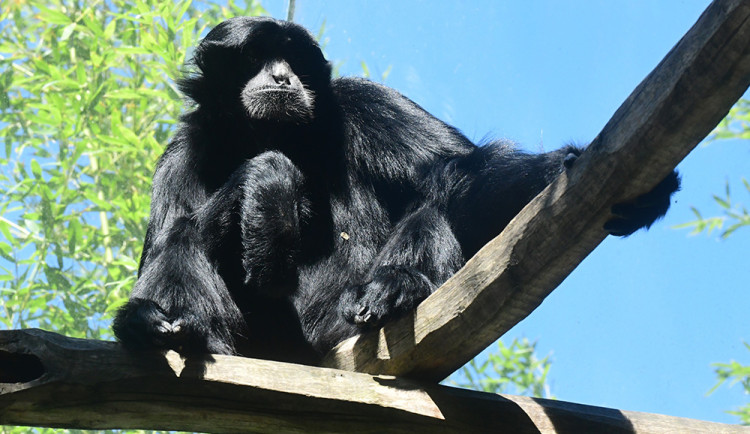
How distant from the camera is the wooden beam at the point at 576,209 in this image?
209cm

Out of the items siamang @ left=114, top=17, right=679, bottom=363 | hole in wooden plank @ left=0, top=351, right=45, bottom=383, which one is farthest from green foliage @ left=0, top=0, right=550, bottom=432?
hole in wooden plank @ left=0, top=351, right=45, bottom=383

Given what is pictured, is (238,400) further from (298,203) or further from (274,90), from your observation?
(274,90)

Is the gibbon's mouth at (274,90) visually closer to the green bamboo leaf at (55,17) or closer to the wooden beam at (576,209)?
the wooden beam at (576,209)

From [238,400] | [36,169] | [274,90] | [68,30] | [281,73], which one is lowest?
[238,400]

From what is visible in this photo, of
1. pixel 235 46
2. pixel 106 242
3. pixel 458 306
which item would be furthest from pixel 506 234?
pixel 106 242

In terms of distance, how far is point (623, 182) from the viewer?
2.37 m

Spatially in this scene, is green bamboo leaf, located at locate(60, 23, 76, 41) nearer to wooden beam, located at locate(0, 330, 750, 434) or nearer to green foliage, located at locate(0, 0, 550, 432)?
green foliage, located at locate(0, 0, 550, 432)

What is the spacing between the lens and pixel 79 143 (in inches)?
→ 257

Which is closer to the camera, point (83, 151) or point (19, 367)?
point (19, 367)

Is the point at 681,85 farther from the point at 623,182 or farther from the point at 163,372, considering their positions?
the point at 163,372

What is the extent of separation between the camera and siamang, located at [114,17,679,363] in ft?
10.9

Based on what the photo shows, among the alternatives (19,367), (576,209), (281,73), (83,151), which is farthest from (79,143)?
(576,209)

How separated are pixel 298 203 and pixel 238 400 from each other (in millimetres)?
1213

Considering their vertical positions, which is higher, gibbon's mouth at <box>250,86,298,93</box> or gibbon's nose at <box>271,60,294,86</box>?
gibbon's nose at <box>271,60,294,86</box>
